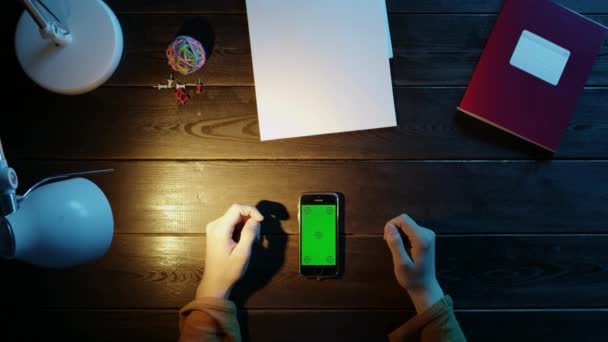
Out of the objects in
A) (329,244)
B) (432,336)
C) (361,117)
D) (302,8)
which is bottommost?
(432,336)

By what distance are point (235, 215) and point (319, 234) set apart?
172mm

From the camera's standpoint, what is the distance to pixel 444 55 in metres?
0.86

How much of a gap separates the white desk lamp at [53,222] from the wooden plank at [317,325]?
26cm

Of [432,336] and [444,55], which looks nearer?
[432,336]

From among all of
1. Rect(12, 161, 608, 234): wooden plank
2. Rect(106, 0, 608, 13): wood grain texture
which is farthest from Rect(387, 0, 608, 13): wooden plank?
Rect(12, 161, 608, 234): wooden plank

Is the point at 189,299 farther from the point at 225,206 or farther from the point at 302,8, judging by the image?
the point at 302,8

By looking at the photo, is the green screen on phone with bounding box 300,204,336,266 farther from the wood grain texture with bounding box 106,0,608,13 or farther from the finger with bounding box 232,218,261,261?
the wood grain texture with bounding box 106,0,608,13

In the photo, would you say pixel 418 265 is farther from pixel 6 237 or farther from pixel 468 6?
pixel 6 237

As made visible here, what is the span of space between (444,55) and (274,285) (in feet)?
1.89

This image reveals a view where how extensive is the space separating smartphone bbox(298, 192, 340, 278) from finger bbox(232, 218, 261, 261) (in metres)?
0.10

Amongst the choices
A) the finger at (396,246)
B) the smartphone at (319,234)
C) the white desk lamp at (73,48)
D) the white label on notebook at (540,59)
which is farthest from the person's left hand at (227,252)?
the white label on notebook at (540,59)

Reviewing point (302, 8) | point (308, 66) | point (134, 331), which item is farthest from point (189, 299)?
point (302, 8)

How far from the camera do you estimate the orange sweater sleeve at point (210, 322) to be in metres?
0.71

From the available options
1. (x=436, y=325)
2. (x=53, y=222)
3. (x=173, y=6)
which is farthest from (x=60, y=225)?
(x=436, y=325)
